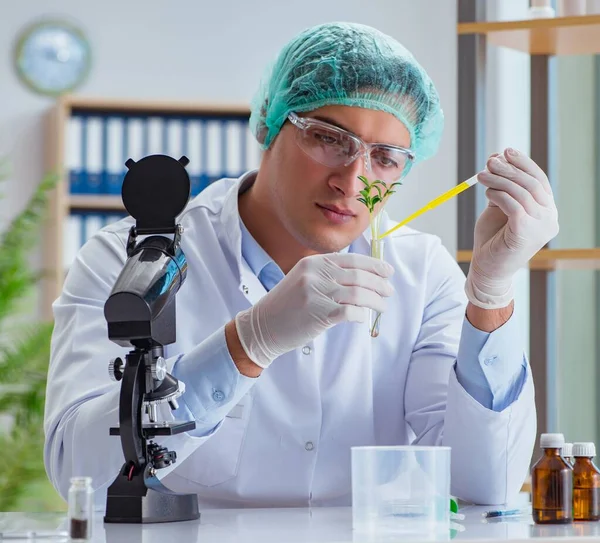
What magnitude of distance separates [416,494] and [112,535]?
0.37m

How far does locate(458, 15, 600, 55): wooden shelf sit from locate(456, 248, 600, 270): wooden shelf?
495 millimetres

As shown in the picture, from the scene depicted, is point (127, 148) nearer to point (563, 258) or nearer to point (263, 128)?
point (263, 128)

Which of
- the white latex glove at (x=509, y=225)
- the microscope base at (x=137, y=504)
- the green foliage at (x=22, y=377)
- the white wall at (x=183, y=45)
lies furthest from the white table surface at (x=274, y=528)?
the white wall at (x=183, y=45)

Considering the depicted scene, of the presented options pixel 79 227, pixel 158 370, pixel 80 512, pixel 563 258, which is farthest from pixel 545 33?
pixel 79 227

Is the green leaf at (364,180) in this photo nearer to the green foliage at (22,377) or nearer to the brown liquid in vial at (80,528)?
the brown liquid in vial at (80,528)

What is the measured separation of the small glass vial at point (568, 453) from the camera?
4.13 feet

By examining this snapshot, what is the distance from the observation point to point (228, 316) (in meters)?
1.79

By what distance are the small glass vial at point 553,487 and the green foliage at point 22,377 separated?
8.98 ft

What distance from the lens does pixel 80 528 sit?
103 cm

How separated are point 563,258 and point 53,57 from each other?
120 inches

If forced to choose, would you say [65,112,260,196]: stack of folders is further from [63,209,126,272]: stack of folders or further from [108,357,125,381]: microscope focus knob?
[108,357,125,381]: microscope focus knob

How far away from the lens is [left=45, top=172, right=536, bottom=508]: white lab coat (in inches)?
61.9

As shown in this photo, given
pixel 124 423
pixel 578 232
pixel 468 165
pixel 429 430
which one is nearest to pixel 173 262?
pixel 124 423

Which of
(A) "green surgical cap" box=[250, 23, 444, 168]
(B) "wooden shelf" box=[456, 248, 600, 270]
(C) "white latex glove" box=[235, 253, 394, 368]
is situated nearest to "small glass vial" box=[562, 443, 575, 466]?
(C) "white latex glove" box=[235, 253, 394, 368]
